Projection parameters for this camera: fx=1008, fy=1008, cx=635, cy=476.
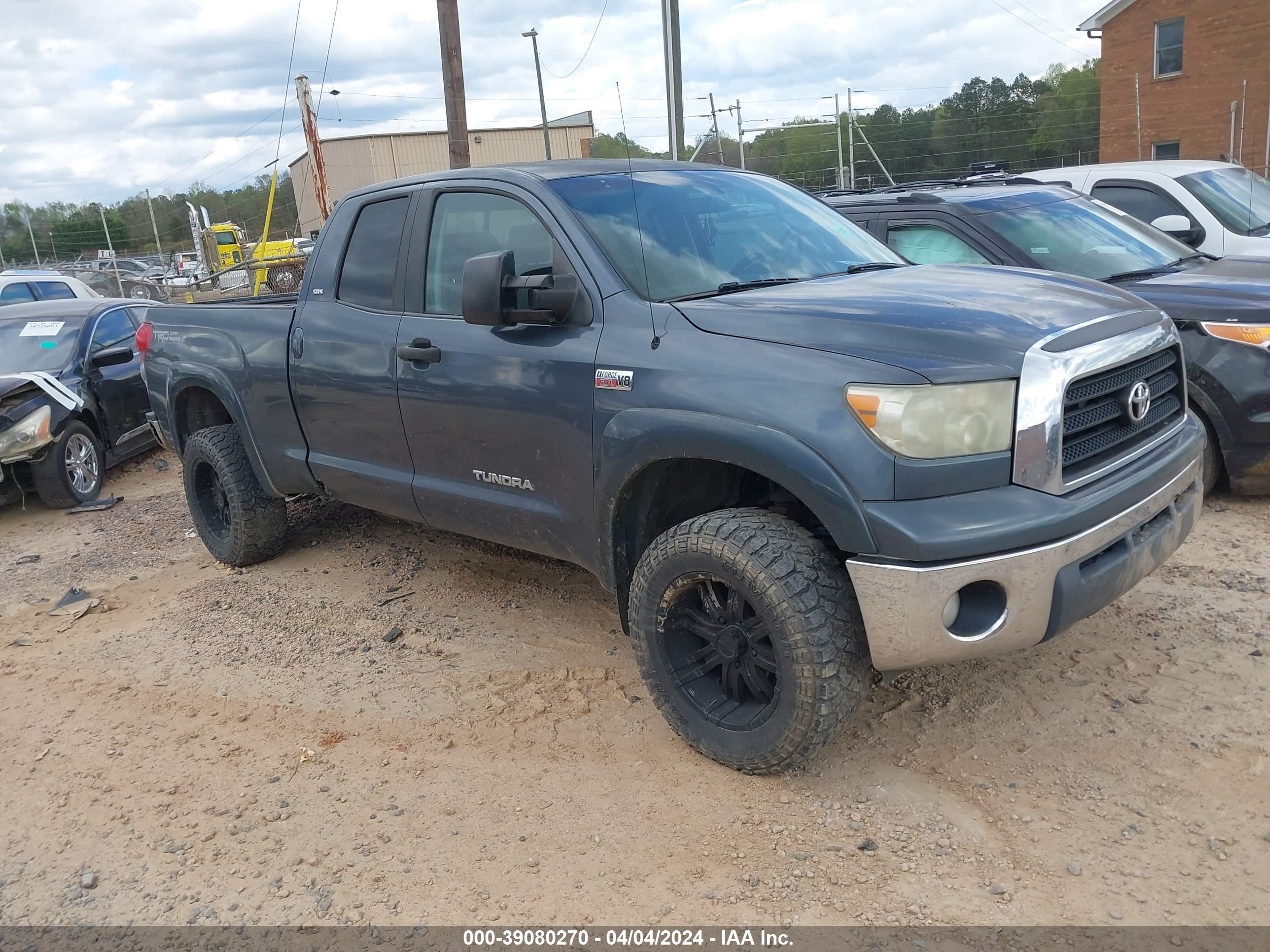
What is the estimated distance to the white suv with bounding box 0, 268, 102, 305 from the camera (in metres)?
12.4

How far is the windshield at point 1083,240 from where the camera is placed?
19.7 ft

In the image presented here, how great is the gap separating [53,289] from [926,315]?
42.9 feet

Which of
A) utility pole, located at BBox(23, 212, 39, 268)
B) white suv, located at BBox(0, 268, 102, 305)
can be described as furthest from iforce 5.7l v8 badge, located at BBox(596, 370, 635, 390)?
utility pole, located at BBox(23, 212, 39, 268)

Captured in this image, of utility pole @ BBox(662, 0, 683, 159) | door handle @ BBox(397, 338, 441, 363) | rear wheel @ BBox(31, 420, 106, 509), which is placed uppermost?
utility pole @ BBox(662, 0, 683, 159)

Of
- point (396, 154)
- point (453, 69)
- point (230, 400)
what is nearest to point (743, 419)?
point (230, 400)

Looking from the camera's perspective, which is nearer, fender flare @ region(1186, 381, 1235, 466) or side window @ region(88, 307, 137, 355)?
fender flare @ region(1186, 381, 1235, 466)

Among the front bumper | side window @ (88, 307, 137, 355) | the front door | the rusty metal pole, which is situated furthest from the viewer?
the rusty metal pole

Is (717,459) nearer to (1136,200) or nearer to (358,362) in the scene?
(358,362)

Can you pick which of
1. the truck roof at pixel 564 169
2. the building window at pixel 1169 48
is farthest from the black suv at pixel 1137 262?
the building window at pixel 1169 48

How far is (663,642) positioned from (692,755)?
42cm

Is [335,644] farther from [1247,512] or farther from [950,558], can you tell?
[1247,512]

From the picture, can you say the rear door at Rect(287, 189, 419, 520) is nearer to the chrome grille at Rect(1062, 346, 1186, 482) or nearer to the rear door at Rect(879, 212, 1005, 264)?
the chrome grille at Rect(1062, 346, 1186, 482)

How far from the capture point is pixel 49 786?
3.67 meters

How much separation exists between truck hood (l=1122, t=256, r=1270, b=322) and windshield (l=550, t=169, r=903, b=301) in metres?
1.97
